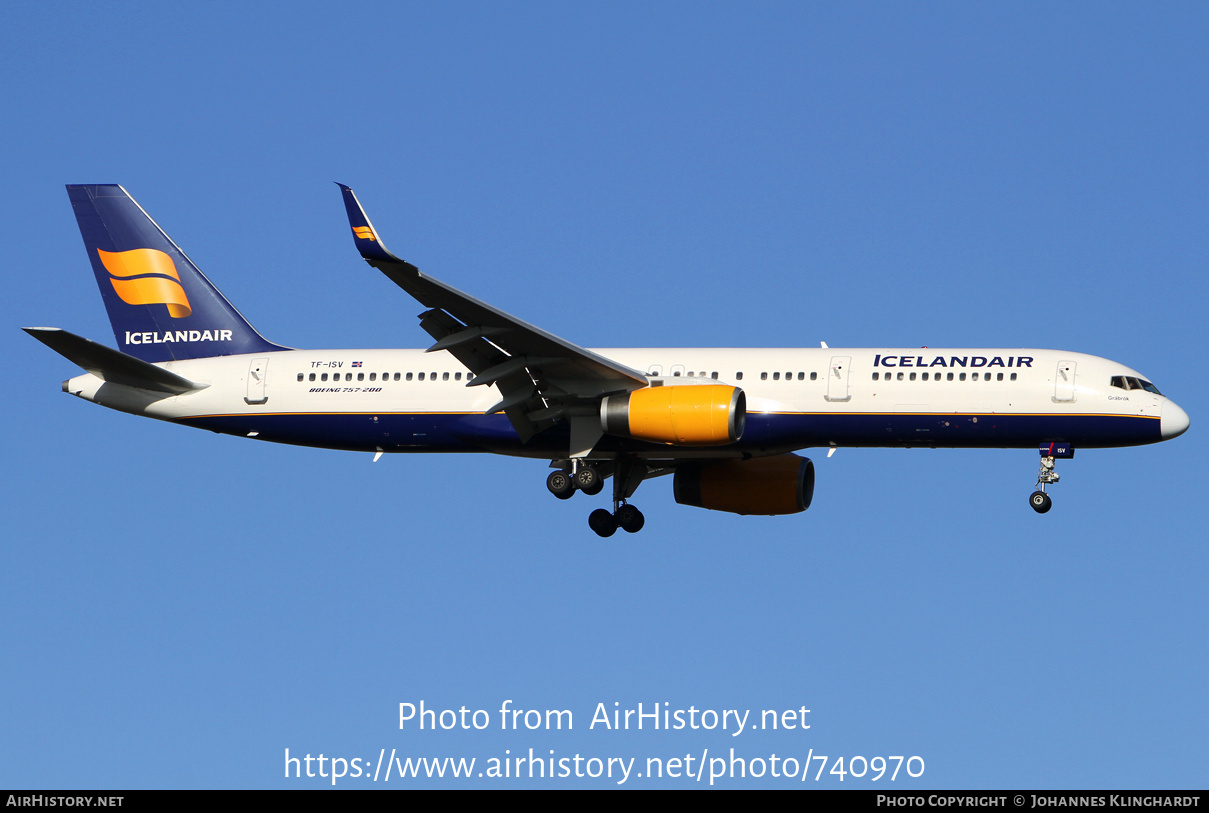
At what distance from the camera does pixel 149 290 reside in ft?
144

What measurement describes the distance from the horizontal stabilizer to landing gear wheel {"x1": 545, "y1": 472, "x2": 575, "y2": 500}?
9994mm

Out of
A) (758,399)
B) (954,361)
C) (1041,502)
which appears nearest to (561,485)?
(758,399)

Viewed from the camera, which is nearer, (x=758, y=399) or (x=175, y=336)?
(x=758, y=399)

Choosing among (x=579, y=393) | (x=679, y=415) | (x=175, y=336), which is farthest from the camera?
(x=175, y=336)

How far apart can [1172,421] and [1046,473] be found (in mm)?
3197

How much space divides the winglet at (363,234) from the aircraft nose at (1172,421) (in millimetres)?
18754

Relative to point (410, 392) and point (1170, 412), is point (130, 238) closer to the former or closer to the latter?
point (410, 392)

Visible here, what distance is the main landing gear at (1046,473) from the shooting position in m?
37.2

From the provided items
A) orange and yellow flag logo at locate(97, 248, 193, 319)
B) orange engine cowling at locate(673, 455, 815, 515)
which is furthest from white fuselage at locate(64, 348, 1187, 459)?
orange engine cowling at locate(673, 455, 815, 515)

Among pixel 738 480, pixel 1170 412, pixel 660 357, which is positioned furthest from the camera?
pixel 738 480

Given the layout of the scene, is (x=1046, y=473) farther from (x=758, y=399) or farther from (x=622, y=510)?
(x=622, y=510)

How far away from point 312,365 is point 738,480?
12.0 metres

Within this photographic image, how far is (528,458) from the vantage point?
134ft

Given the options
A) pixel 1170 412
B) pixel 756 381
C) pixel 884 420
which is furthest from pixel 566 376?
pixel 1170 412
